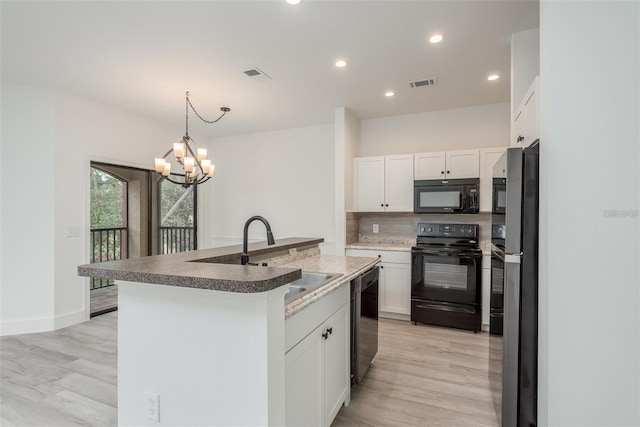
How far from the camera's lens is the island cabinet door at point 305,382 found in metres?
1.40

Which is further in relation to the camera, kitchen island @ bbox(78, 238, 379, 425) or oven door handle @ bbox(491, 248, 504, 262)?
oven door handle @ bbox(491, 248, 504, 262)

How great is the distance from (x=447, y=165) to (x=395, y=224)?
112 centimetres

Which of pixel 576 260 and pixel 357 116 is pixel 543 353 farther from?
pixel 357 116

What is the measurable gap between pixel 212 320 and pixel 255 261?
975 millimetres

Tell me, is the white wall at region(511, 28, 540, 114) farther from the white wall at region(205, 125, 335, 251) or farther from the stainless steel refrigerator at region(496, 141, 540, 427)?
the white wall at region(205, 125, 335, 251)

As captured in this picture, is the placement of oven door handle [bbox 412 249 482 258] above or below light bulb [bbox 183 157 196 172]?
below

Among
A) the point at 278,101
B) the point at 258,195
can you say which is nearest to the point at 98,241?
the point at 258,195

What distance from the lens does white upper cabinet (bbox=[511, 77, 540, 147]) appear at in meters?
1.78

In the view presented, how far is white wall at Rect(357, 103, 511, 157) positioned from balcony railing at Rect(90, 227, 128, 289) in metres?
3.86

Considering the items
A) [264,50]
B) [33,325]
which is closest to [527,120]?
[264,50]

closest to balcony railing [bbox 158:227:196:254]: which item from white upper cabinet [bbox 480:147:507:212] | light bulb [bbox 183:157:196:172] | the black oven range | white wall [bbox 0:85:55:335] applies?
white wall [bbox 0:85:55:335]

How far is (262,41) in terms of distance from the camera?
8.74ft

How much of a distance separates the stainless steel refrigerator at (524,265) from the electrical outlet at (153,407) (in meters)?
1.73

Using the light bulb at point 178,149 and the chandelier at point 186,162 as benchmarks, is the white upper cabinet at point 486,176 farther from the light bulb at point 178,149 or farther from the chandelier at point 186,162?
the light bulb at point 178,149
